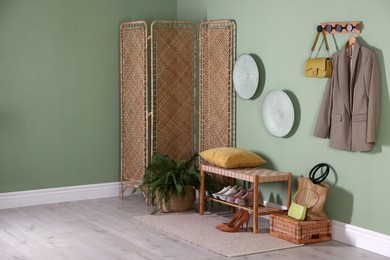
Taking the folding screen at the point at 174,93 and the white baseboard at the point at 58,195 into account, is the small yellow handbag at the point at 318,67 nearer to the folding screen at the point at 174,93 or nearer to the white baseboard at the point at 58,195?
the folding screen at the point at 174,93

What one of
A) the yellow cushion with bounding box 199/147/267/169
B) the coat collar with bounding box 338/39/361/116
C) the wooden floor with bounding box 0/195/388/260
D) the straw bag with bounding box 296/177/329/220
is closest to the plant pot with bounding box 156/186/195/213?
the wooden floor with bounding box 0/195/388/260

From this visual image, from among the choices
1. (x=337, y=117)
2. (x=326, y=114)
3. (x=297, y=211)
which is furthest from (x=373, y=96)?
Result: (x=297, y=211)

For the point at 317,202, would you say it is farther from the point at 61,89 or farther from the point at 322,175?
the point at 61,89

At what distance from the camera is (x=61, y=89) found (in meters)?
6.50

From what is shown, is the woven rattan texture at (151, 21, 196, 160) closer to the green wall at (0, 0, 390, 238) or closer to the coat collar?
the green wall at (0, 0, 390, 238)

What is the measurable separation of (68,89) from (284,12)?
7.96 feet

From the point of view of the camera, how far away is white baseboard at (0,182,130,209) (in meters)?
6.24

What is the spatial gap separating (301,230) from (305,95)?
117 cm

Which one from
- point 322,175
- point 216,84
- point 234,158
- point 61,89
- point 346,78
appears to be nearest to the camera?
point 346,78

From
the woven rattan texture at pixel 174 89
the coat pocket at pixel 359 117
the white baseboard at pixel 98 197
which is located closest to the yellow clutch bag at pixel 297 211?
the white baseboard at pixel 98 197

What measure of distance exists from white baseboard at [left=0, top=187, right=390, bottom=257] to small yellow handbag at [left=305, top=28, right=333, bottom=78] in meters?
1.19

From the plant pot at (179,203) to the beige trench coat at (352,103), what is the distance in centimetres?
150

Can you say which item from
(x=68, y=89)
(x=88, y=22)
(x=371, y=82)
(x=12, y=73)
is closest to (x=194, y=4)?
(x=88, y=22)

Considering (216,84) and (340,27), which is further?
(216,84)
